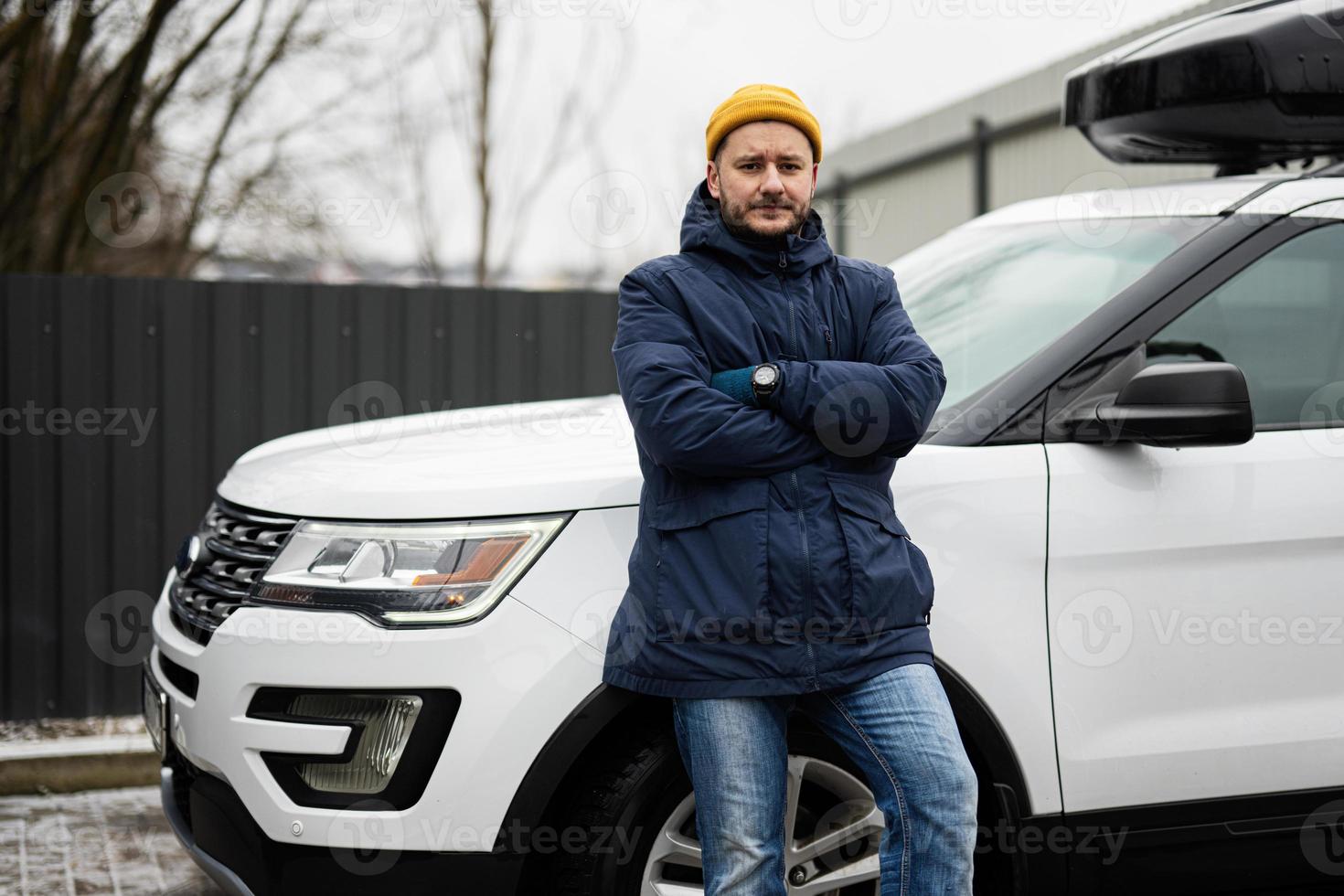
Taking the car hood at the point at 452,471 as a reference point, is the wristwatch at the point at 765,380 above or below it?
above

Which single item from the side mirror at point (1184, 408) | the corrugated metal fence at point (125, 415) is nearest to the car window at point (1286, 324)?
the side mirror at point (1184, 408)

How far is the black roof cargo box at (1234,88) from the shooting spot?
3.52 m

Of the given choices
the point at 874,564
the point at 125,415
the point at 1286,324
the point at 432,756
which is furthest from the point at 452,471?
the point at 125,415

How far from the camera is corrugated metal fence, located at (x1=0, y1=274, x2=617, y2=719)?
555 centimetres

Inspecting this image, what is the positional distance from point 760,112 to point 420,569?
3.68 ft

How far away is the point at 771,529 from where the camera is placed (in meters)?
2.28

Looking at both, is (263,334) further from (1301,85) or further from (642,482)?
(1301,85)

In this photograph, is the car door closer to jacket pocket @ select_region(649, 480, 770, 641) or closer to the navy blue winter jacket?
the navy blue winter jacket

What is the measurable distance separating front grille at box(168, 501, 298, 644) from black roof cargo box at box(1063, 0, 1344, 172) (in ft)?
9.08

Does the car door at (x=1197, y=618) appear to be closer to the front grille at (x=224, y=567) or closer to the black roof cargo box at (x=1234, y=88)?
the black roof cargo box at (x=1234, y=88)

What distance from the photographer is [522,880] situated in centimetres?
264

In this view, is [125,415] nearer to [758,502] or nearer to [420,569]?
[420,569]

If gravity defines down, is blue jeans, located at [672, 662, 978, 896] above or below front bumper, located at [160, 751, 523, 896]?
above

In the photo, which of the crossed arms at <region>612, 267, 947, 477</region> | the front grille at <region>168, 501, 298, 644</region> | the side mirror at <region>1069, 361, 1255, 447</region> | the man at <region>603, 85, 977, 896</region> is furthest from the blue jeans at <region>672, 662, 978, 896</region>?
the front grille at <region>168, 501, 298, 644</region>
